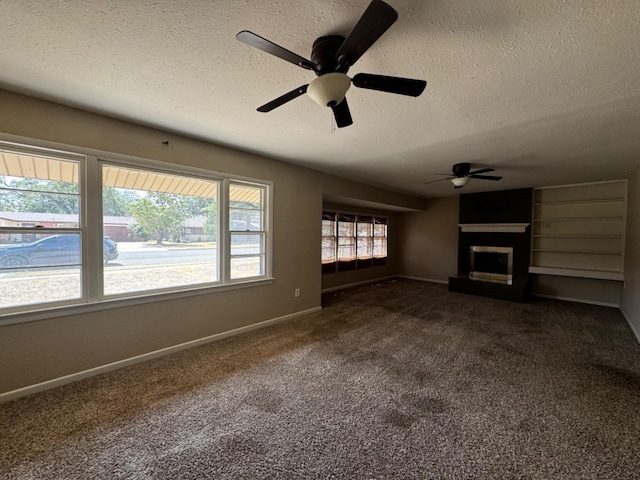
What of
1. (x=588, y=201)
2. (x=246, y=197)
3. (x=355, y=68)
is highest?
(x=355, y=68)

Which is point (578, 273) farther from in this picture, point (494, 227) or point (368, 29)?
point (368, 29)

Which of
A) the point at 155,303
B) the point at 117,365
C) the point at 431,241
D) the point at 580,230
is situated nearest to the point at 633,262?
the point at 580,230

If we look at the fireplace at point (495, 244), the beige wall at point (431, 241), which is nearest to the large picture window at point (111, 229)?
the fireplace at point (495, 244)

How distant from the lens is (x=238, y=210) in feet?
11.6

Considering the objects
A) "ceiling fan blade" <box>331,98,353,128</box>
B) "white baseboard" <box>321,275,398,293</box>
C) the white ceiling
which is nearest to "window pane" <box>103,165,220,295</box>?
the white ceiling

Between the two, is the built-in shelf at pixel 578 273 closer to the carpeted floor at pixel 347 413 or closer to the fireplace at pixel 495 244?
the fireplace at pixel 495 244

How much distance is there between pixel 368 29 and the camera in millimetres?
1154

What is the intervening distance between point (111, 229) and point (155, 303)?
0.87m

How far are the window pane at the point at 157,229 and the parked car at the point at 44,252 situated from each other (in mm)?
234

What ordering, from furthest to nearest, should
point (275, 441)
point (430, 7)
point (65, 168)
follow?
point (65, 168), point (275, 441), point (430, 7)

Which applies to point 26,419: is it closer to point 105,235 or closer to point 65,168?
point 105,235

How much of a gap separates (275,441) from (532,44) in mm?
2839

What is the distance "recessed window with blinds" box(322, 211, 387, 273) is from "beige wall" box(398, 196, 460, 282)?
0.77 m

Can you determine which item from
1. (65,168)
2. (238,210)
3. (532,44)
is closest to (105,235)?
(65,168)
